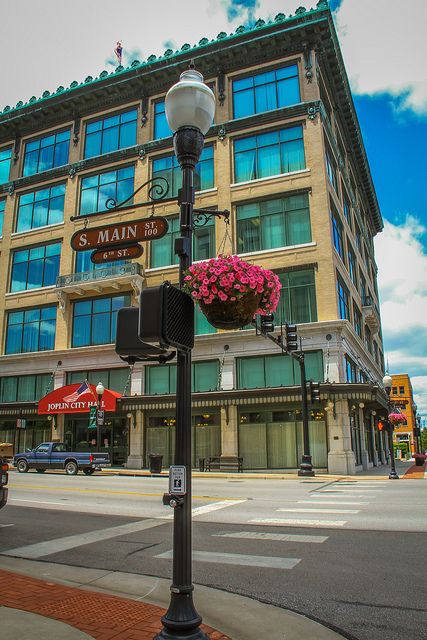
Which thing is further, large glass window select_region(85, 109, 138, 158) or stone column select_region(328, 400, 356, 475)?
large glass window select_region(85, 109, 138, 158)

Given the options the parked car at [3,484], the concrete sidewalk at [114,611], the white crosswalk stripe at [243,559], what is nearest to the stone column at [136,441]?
the parked car at [3,484]

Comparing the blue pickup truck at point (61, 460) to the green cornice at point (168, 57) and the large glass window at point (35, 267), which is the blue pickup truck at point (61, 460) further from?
the green cornice at point (168, 57)

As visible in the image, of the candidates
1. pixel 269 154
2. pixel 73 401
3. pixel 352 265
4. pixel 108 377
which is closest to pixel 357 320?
pixel 352 265

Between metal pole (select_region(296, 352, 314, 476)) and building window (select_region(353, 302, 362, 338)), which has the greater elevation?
building window (select_region(353, 302, 362, 338))

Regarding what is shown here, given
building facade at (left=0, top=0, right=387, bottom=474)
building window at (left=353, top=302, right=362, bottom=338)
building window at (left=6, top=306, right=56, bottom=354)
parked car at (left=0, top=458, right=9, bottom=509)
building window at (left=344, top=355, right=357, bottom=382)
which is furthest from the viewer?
building window at (left=353, top=302, right=362, bottom=338)

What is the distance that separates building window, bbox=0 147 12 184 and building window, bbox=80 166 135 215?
8.64 metres

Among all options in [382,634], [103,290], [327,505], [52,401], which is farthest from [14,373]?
[382,634]

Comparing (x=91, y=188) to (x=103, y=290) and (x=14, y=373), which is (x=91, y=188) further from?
(x=14, y=373)

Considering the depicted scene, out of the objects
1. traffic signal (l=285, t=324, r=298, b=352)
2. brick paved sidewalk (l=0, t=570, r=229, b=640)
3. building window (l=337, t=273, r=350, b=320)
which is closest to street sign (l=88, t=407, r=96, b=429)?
traffic signal (l=285, t=324, r=298, b=352)

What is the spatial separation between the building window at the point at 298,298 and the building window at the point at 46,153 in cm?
2099

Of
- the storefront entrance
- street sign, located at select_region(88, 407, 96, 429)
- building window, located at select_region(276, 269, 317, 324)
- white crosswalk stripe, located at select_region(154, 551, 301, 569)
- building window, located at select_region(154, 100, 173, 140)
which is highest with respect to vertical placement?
building window, located at select_region(154, 100, 173, 140)

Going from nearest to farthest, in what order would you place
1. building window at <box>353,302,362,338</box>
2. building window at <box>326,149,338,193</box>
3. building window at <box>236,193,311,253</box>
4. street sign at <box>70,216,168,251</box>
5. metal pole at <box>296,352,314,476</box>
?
street sign at <box>70,216,168,251</box> < metal pole at <box>296,352,314,476</box> < building window at <box>236,193,311,253</box> < building window at <box>326,149,338,193</box> < building window at <box>353,302,362,338</box>

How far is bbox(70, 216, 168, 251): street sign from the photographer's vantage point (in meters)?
5.65

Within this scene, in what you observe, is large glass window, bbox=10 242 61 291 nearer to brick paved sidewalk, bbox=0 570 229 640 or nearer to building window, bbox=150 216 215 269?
building window, bbox=150 216 215 269
